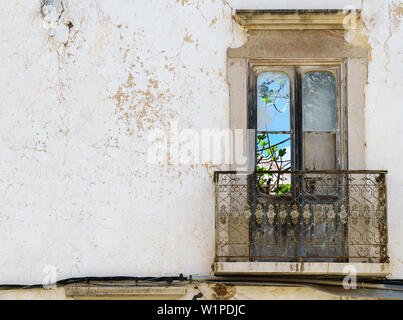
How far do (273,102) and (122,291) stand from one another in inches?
98.4

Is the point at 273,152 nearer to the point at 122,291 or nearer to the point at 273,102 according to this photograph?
the point at 273,102

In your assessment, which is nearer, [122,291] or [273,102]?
[122,291]

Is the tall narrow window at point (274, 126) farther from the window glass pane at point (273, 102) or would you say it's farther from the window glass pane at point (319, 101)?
the window glass pane at point (319, 101)

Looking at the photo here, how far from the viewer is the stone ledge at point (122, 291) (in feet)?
20.9

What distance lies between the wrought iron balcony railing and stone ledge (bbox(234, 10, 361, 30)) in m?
1.55

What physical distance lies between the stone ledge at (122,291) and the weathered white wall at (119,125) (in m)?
0.16

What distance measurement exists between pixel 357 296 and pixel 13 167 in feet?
12.2

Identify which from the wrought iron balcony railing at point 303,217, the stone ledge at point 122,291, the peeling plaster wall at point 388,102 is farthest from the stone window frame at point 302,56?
the stone ledge at point 122,291

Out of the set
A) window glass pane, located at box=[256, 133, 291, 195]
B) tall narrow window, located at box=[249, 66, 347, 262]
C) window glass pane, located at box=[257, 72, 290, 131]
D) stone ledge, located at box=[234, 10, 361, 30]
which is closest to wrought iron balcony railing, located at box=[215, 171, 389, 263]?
tall narrow window, located at box=[249, 66, 347, 262]

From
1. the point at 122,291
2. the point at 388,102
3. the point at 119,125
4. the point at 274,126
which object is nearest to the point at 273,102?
the point at 274,126

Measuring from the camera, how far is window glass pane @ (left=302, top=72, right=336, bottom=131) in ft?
22.3

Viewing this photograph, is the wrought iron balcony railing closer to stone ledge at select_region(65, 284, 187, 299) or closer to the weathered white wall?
the weathered white wall

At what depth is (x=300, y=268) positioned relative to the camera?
6121 mm
